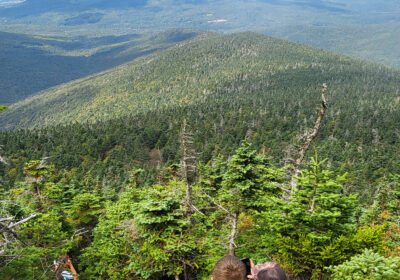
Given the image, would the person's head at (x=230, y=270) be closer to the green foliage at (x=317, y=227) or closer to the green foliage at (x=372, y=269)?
the green foliage at (x=372, y=269)

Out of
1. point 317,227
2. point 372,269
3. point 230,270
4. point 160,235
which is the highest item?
point 230,270

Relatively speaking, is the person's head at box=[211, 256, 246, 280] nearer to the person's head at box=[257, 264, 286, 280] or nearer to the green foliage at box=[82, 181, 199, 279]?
the person's head at box=[257, 264, 286, 280]

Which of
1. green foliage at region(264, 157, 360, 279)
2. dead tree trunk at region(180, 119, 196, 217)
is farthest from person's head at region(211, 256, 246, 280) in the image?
dead tree trunk at region(180, 119, 196, 217)

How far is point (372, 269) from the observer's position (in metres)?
6.67

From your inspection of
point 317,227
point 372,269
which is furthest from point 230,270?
point 317,227

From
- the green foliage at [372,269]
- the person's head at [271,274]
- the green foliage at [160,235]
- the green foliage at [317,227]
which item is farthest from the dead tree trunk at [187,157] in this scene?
the person's head at [271,274]

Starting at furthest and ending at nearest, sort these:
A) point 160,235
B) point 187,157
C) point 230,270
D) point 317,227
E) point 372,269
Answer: point 187,157
point 160,235
point 317,227
point 372,269
point 230,270

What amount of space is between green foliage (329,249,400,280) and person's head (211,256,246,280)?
10.1ft

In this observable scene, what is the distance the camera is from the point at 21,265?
41.1ft

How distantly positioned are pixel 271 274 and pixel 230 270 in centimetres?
87

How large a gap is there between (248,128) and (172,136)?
40.6 meters

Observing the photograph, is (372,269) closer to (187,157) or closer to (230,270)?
(230,270)

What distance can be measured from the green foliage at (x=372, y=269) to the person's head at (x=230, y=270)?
3089 millimetres

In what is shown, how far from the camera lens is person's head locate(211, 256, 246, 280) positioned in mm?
5508
